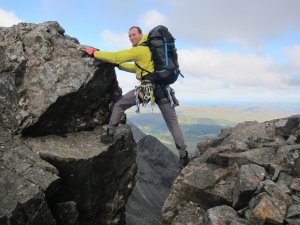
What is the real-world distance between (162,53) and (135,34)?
1.70 metres

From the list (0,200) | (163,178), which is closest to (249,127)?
(0,200)

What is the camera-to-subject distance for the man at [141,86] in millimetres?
17844

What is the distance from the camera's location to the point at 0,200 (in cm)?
1312

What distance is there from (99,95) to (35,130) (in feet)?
13.8

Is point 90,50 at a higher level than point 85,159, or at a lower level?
higher

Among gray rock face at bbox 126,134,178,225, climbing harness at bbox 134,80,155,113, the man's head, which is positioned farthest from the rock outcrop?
gray rock face at bbox 126,134,178,225

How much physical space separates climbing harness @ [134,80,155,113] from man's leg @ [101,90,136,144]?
1.08 feet

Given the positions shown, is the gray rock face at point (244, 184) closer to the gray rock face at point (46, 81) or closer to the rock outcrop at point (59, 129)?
the rock outcrop at point (59, 129)

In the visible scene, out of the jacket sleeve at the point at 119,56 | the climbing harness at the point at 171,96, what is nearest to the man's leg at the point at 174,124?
the climbing harness at the point at 171,96

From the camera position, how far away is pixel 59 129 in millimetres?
18672

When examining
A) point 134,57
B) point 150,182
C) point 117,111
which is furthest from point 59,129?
point 150,182

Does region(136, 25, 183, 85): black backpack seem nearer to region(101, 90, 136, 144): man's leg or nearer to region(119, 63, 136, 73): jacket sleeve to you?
region(119, 63, 136, 73): jacket sleeve

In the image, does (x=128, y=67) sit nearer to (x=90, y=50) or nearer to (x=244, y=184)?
(x=90, y=50)

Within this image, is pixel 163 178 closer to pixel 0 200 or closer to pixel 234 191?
pixel 234 191
